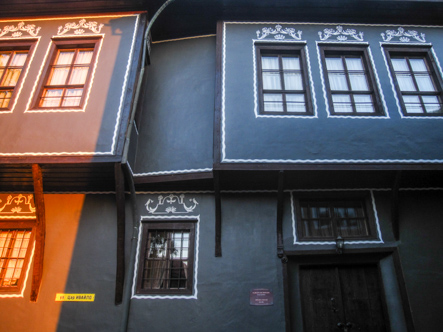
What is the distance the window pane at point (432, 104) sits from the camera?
7.28 meters

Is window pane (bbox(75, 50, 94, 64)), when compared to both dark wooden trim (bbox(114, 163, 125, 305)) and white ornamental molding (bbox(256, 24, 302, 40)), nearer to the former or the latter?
dark wooden trim (bbox(114, 163, 125, 305))

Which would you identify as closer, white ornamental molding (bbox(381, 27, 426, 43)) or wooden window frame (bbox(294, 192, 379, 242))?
wooden window frame (bbox(294, 192, 379, 242))

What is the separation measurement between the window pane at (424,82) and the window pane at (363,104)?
126 cm

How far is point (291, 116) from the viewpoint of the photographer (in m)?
6.84

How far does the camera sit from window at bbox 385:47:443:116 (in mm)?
7270

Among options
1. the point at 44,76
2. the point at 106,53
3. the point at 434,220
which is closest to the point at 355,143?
the point at 434,220

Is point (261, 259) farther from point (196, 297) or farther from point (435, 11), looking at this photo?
point (435, 11)

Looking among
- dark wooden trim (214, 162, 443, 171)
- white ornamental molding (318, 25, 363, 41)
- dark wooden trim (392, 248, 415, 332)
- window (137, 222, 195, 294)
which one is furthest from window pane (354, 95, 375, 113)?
window (137, 222, 195, 294)

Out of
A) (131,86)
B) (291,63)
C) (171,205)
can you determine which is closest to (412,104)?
(291,63)

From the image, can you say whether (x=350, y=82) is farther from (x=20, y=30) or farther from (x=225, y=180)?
(x=20, y=30)

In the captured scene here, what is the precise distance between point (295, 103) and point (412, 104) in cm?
255

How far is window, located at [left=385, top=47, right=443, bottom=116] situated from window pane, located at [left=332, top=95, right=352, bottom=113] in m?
1.07

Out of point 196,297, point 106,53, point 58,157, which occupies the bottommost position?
point 196,297

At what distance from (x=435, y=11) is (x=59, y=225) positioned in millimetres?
9836
